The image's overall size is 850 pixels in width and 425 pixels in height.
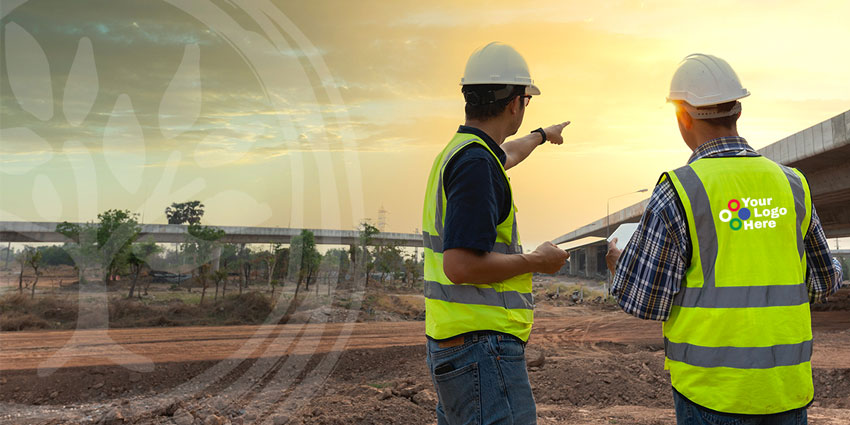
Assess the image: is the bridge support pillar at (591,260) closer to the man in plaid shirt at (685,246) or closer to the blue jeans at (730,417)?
the man in plaid shirt at (685,246)

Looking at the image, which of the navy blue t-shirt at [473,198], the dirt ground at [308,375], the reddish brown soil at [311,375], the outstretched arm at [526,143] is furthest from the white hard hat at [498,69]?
the reddish brown soil at [311,375]

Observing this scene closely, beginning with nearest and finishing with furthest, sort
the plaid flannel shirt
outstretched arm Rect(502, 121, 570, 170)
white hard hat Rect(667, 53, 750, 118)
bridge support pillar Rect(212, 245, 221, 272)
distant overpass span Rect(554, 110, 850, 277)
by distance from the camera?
the plaid flannel shirt, white hard hat Rect(667, 53, 750, 118), outstretched arm Rect(502, 121, 570, 170), distant overpass span Rect(554, 110, 850, 277), bridge support pillar Rect(212, 245, 221, 272)

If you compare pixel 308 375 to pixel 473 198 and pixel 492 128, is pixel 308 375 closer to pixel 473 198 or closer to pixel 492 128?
pixel 492 128

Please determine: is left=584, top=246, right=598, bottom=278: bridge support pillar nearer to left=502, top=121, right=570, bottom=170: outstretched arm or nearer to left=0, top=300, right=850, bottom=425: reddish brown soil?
left=0, top=300, right=850, bottom=425: reddish brown soil

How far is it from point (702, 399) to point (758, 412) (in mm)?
196

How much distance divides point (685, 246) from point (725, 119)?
69cm

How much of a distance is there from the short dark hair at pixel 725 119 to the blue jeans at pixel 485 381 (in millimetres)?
1338

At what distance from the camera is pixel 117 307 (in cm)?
2500

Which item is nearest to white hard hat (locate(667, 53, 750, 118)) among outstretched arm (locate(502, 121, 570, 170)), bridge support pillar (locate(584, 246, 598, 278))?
outstretched arm (locate(502, 121, 570, 170))

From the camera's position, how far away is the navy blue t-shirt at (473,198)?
2.12 metres

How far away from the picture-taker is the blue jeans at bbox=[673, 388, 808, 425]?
2.08 metres

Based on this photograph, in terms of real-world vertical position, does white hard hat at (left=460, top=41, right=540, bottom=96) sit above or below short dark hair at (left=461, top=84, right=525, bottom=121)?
above

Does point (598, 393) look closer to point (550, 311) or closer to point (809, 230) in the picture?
point (809, 230)

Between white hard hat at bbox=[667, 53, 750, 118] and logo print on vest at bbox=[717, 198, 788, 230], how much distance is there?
473mm
